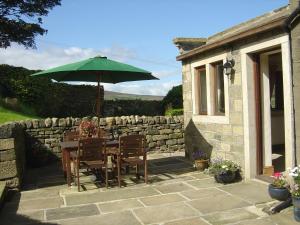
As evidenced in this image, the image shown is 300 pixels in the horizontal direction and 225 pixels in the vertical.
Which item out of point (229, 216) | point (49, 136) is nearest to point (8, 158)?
point (49, 136)

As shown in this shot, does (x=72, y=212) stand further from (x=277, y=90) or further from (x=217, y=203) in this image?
(x=277, y=90)

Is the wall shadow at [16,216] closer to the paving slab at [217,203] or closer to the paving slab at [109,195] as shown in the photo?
the paving slab at [109,195]

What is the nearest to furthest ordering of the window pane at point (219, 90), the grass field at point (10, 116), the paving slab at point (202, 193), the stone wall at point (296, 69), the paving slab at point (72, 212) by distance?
the paving slab at point (72, 212) → the stone wall at point (296, 69) → the paving slab at point (202, 193) → the window pane at point (219, 90) → the grass field at point (10, 116)

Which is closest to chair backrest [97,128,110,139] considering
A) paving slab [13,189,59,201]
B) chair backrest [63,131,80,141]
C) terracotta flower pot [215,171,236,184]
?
chair backrest [63,131,80,141]

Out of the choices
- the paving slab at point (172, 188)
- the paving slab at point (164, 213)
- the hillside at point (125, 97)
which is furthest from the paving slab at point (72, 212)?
the hillside at point (125, 97)

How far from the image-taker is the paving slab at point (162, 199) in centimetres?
620

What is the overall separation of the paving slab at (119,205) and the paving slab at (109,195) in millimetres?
245

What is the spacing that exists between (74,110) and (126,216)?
12090mm

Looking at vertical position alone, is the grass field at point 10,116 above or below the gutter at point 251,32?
below

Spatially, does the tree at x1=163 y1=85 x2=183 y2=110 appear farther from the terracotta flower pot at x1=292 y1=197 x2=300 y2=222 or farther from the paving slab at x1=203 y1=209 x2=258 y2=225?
the terracotta flower pot at x1=292 y1=197 x2=300 y2=222

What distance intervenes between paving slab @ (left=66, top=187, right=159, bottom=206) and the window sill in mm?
2232

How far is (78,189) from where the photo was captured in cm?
721

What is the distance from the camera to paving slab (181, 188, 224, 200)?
21.3 feet

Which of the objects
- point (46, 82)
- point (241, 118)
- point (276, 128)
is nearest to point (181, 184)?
point (241, 118)
